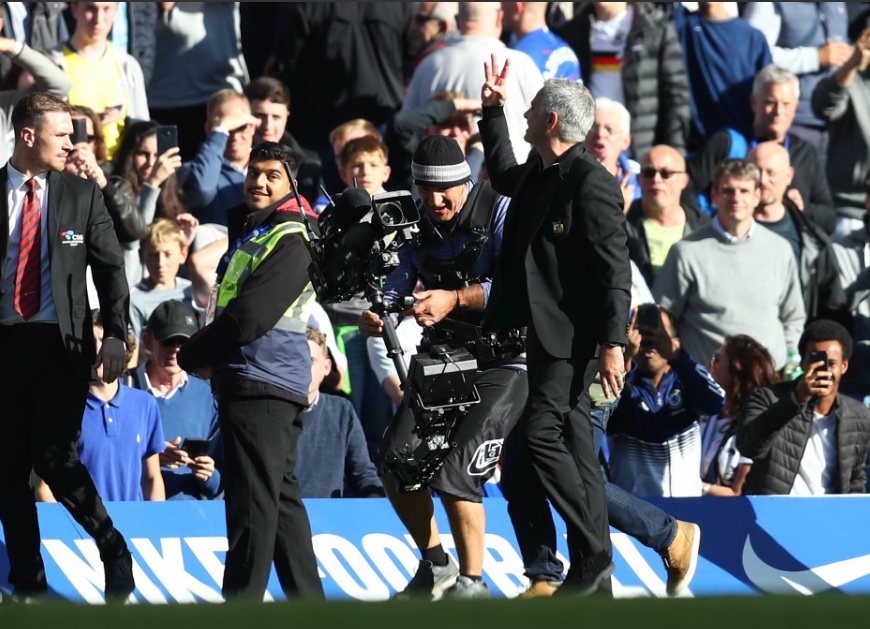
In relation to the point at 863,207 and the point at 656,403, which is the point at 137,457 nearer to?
the point at 656,403

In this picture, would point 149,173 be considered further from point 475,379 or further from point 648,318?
point 475,379

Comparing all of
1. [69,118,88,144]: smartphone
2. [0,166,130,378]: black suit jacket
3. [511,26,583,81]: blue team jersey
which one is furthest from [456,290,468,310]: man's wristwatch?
[511,26,583,81]: blue team jersey

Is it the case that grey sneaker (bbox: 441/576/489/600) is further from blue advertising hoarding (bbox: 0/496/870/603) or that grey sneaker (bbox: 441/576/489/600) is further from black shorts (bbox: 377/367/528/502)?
blue advertising hoarding (bbox: 0/496/870/603)

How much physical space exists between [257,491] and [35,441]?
3.41 ft

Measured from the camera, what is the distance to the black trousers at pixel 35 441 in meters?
7.73

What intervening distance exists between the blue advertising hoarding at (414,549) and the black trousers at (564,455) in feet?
3.10

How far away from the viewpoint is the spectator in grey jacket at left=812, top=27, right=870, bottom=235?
1317 centimetres

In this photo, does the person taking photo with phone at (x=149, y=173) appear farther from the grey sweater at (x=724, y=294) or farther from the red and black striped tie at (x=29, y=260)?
the grey sweater at (x=724, y=294)

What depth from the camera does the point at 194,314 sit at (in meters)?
9.85

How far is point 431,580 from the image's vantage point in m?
7.98

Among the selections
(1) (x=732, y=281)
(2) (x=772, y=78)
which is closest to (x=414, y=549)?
(1) (x=732, y=281)

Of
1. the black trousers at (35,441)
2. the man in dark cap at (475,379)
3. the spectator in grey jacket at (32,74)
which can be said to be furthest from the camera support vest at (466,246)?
the spectator in grey jacket at (32,74)

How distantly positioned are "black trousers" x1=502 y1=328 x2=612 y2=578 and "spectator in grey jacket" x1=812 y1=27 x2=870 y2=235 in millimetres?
6135

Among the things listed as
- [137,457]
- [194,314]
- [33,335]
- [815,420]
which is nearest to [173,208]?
[194,314]
